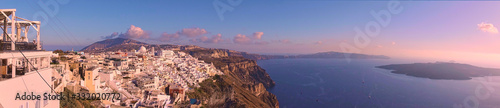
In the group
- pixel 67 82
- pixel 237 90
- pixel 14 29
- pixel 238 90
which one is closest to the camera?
pixel 14 29

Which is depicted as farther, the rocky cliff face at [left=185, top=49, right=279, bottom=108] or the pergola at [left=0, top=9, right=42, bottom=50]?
the rocky cliff face at [left=185, top=49, right=279, bottom=108]

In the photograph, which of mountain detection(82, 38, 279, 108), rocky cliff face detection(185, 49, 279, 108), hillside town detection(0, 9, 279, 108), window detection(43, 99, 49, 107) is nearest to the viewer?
hillside town detection(0, 9, 279, 108)

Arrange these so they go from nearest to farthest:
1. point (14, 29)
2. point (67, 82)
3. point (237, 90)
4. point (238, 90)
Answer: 1. point (14, 29)
2. point (67, 82)
3. point (237, 90)
4. point (238, 90)

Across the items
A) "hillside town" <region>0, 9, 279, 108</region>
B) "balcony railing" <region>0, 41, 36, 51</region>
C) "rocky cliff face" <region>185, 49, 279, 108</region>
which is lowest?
"rocky cliff face" <region>185, 49, 279, 108</region>

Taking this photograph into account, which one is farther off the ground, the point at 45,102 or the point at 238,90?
the point at 45,102

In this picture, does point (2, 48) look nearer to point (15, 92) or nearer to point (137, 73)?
point (15, 92)

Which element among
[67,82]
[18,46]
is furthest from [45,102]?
[67,82]

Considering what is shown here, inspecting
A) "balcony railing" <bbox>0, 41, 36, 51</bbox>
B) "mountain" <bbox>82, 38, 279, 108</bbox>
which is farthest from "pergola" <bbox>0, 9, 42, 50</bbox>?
"mountain" <bbox>82, 38, 279, 108</bbox>

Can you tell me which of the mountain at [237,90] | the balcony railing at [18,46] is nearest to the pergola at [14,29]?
the balcony railing at [18,46]

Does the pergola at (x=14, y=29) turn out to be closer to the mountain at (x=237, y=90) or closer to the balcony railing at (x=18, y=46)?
the balcony railing at (x=18, y=46)

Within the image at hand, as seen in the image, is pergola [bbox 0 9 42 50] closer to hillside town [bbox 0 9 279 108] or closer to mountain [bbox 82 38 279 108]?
hillside town [bbox 0 9 279 108]

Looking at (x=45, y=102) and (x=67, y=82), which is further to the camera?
(x=67, y=82)

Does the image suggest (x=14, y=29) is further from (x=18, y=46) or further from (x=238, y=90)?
(x=238, y=90)
